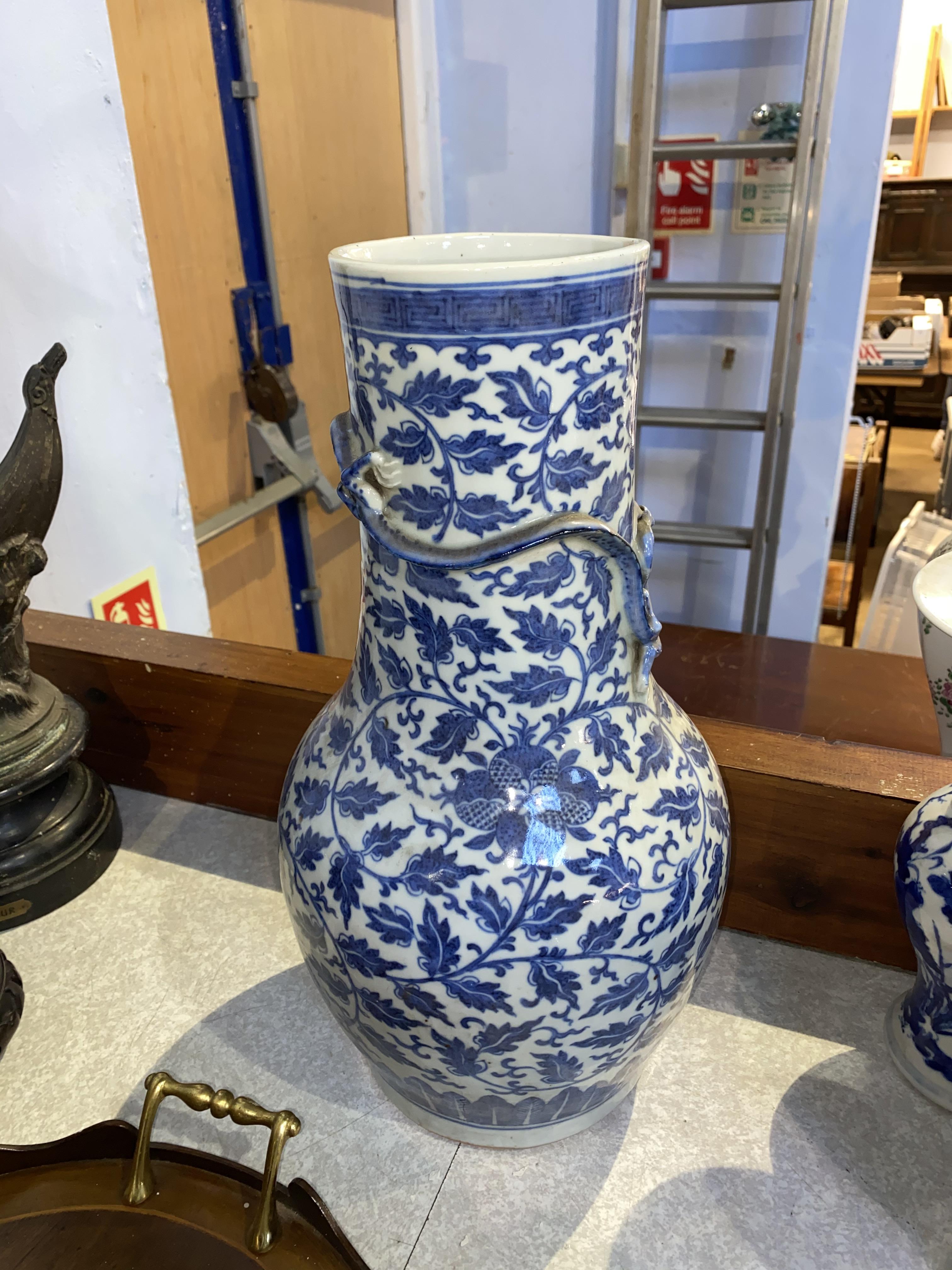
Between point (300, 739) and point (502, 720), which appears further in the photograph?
point (300, 739)

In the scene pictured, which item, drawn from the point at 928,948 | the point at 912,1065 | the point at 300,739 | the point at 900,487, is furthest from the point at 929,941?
the point at 900,487

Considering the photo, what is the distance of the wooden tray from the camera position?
0.46 m

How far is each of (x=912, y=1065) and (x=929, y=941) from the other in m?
0.14

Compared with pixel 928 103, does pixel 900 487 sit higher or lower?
lower

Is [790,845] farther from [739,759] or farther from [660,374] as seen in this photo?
[660,374]

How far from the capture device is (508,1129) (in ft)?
1.91

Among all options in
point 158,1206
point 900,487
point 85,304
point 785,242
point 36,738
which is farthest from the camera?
point 900,487

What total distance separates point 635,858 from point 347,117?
1.85m

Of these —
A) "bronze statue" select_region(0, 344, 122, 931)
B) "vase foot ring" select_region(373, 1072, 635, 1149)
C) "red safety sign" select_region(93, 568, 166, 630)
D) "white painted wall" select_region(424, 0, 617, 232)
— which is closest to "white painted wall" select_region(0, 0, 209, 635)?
"red safety sign" select_region(93, 568, 166, 630)

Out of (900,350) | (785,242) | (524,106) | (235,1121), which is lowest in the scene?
(900,350)

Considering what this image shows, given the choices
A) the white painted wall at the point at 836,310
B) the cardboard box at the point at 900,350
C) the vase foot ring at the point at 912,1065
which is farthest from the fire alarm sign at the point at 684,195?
the vase foot ring at the point at 912,1065

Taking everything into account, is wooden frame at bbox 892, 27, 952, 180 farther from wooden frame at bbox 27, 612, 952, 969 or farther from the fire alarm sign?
wooden frame at bbox 27, 612, 952, 969

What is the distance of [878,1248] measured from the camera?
1.77 feet

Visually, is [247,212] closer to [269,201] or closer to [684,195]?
[269,201]
